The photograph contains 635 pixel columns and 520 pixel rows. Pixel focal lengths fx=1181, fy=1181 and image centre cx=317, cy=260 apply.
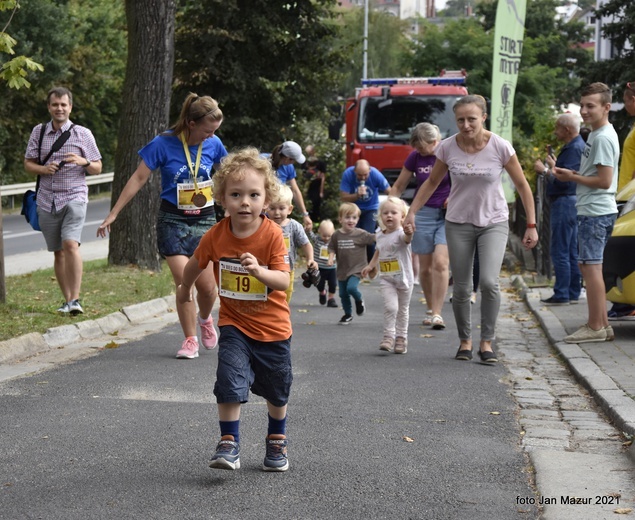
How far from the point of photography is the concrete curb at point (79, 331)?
9109 mm

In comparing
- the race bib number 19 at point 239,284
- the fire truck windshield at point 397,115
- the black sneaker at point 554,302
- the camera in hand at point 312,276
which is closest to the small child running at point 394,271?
the camera in hand at point 312,276

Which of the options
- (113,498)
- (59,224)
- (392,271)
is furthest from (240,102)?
(113,498)

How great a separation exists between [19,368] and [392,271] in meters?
3.15

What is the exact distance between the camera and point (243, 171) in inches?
210

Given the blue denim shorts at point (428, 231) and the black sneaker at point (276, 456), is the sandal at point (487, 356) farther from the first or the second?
the black sneaker at point (276, 456)

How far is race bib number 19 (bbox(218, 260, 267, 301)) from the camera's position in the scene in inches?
213

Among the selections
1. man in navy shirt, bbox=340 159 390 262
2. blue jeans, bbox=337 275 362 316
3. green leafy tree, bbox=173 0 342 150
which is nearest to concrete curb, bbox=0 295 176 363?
blue jeans, bbox=337 275 362 316

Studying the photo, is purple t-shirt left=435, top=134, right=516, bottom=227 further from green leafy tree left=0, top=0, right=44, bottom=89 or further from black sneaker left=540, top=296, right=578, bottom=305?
black sneaker left=540, top=296, right=578, bottom=305

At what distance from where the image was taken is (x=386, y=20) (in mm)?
Answer: 95375

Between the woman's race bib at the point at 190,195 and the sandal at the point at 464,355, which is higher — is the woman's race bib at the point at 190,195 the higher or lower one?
the higher one

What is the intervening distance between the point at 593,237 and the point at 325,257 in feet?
11.3

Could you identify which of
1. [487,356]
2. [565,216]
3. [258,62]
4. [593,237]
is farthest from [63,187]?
[258,62]

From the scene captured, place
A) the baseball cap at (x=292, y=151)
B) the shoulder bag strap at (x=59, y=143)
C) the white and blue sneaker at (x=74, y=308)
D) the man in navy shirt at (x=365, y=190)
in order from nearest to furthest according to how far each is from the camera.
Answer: the white and blue sneaker at (x=74, y=308)
the shoulder bag strap at (x=59, y=143)
the baseball cap at (x=292, y=151)
the man in navy shirt at (x=365, y=190)

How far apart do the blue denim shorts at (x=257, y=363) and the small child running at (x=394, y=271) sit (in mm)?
4188
